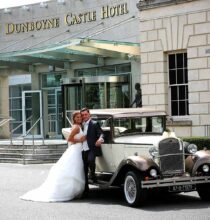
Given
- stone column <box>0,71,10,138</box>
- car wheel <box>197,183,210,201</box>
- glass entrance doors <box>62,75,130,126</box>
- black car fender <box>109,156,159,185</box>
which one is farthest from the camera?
stone column <box>0,71,10,138</box>

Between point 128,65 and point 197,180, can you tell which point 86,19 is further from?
point 197,180

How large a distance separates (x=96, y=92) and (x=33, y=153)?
513cm

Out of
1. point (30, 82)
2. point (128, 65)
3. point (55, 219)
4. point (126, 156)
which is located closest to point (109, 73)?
point (128, 65)

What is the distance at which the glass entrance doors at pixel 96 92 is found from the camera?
2675cm

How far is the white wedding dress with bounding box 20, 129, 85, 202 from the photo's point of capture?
12.8 meters

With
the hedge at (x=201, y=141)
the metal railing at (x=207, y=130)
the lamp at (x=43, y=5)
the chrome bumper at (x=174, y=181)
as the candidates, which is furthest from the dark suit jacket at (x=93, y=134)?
the lamp at (x=43, y=5)

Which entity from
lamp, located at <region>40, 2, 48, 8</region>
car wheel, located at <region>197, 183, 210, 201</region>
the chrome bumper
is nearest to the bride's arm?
the chrome bumper

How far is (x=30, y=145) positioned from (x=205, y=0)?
8742 mm

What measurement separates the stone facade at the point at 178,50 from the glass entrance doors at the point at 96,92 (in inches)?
166

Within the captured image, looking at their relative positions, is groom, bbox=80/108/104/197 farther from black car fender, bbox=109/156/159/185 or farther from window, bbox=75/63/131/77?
window, bbox=75/63/131/77

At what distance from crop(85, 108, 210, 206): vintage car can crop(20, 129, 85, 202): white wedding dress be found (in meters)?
0.45

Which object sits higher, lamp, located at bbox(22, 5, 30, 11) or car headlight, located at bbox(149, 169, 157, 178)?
lamp, located at bbox(22, 5, 30, 11)

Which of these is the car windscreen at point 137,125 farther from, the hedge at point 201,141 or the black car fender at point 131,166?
the hedge at point 201,141

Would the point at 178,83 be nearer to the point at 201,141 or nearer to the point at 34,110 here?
the point at 201,141
